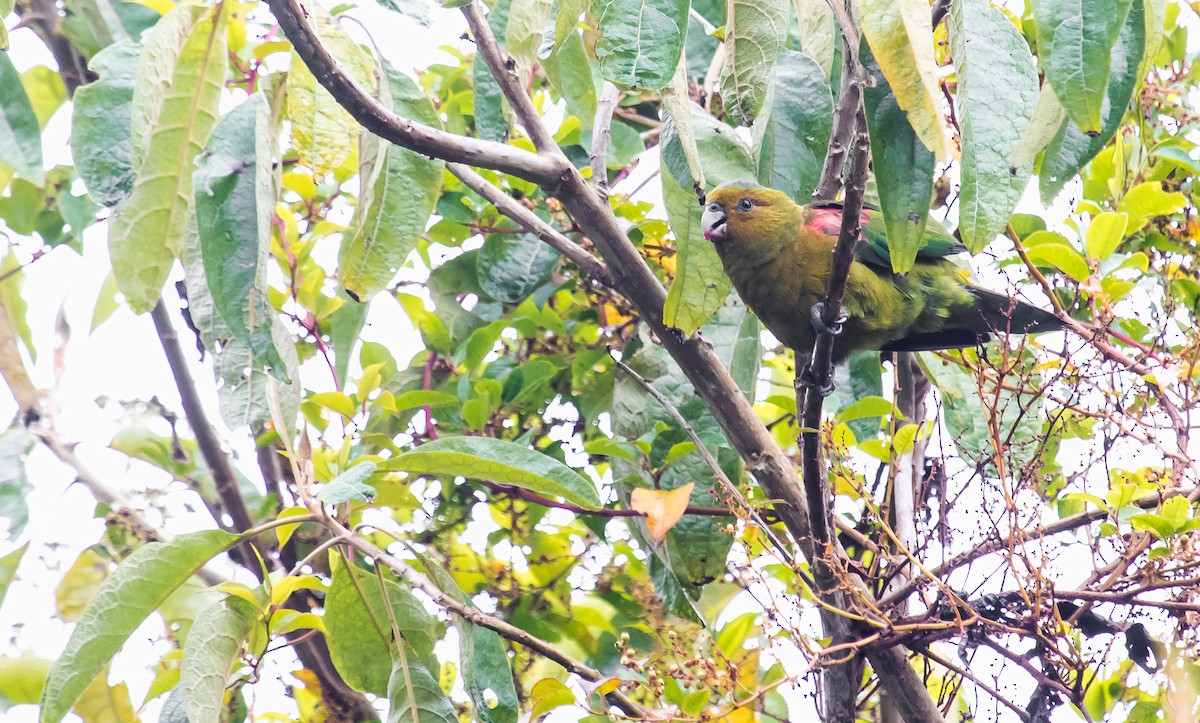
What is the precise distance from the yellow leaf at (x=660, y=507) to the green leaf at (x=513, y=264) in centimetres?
89

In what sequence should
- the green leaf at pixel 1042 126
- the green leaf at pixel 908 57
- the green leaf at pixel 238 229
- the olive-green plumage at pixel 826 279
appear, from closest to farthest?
the green leaf at pixel 908 57 → the green leaf at pixel 1042 126 → the green leaf at pixel 238 229 → the olive-green plumage at pixel 826 279

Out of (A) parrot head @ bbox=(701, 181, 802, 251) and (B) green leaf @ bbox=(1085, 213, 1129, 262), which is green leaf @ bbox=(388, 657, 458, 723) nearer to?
(A) parrot head @ bbox=(701, 181, 802, 251)

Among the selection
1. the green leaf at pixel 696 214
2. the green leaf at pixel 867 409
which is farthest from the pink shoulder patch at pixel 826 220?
the green leaf at pixel 696 214

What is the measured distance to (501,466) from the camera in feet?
7.09

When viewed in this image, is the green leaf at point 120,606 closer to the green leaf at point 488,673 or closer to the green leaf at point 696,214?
the green leaf at point 488,673

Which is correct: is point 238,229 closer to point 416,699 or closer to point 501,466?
point 501,466

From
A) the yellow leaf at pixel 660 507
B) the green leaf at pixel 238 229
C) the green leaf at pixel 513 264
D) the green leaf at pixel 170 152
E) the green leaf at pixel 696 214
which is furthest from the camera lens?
the green leaf at pixel 513 264

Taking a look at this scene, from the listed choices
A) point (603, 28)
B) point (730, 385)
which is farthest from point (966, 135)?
point (730, 385)

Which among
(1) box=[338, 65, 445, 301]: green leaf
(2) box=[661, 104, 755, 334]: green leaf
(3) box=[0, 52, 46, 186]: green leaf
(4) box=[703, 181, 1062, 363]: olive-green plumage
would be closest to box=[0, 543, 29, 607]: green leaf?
(3) box=[0, 52, 46, 186]: green leaf

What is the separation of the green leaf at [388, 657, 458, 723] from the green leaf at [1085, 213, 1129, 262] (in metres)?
1.87

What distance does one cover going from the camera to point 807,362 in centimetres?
293

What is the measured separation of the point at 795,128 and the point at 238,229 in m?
1.05

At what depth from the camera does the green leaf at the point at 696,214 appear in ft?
6.12

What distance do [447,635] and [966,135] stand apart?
8.19ft
